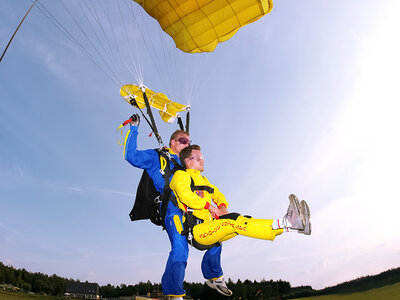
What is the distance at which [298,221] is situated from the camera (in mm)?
3248

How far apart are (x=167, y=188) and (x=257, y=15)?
437 centimetres

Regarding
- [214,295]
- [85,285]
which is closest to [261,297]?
[214,295]

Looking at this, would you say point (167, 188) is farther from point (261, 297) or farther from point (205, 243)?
point (261, 297)

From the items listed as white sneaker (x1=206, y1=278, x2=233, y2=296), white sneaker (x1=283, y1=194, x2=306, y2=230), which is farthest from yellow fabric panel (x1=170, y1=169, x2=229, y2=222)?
white sneaker (x1=206, y1=278, x2=233, y2=296)

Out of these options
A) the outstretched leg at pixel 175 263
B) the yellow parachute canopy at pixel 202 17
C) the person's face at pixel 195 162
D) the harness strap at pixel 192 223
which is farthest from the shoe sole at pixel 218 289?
the yellow parachute canopy at pixel 202 17

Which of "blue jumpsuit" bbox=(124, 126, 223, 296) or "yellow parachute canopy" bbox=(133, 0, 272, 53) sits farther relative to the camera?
"yellow parachute canopy" bbox=(133, 0, 272, 53)

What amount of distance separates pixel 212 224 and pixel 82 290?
33825mm

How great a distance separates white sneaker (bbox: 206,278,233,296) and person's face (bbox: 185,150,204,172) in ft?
5.29

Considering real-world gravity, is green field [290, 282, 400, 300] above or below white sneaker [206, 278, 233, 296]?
below

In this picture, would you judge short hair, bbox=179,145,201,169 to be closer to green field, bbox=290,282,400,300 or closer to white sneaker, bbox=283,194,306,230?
white sneaker, bbox=283,194,306,230

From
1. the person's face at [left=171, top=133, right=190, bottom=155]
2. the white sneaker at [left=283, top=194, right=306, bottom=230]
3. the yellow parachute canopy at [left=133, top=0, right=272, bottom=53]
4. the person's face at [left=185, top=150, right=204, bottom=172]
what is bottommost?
the white sneaker at [left=283, top=194, right=306, bottom=230]

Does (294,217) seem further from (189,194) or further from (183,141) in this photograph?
(183,141)

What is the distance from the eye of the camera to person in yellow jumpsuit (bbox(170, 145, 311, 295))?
131 inches

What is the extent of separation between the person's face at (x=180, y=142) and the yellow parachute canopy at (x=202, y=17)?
2668mm
